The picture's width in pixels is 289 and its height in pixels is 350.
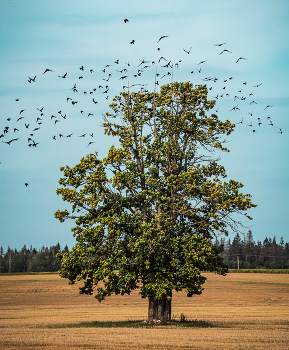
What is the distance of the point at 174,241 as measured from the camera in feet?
93.8

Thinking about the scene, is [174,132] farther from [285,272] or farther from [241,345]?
[285,272]

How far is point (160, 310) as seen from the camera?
30.4m

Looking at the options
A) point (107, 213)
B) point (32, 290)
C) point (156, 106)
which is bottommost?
point (32, 290)

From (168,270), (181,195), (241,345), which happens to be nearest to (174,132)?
(181,195)

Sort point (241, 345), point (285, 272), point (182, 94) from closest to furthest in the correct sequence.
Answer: point (241, 345) → point (182, 94) → point (285, 272)

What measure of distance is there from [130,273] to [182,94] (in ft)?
46.6

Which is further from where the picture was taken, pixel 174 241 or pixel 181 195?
pixel 181 195

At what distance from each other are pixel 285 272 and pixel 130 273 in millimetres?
100599

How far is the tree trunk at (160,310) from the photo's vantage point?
1198 inches

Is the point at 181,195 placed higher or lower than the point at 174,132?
lower

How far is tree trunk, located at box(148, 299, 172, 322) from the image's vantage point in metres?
30.4

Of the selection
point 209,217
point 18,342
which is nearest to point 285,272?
point 209,217

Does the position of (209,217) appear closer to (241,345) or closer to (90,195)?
(90,195)

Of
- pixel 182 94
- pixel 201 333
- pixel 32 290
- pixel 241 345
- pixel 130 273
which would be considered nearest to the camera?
pixel 241 345
